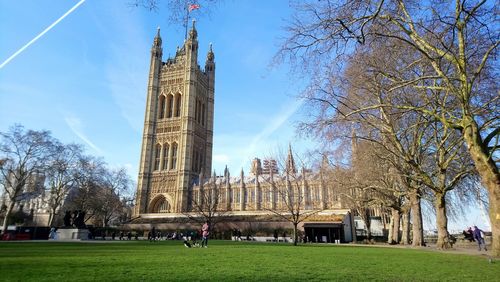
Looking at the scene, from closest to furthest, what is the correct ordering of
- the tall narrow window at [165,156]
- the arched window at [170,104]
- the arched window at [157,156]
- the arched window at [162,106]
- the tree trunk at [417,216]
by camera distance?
1. the tree trunk at [417,216]
2. the tall narrow window at [165,156]
3. the arched window at [157,156]
4. the arched window at [170,104]
5. the arched window at [162,106]

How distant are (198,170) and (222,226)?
1057 inches

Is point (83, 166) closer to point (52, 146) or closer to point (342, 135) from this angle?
A: point (52, 146)

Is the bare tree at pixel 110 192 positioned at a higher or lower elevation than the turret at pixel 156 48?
lower

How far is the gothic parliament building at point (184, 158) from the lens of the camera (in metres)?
61.4

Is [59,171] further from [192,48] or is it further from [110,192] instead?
[192,48]

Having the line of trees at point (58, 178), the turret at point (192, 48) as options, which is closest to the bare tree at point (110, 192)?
the line of trees at point (58, 178)

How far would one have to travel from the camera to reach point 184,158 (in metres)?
69.5

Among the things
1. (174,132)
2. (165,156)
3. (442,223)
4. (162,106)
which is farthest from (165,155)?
(442,223)

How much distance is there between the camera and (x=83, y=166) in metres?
45.3

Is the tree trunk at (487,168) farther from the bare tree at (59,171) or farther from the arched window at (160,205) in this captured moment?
the arched window at (160,205)

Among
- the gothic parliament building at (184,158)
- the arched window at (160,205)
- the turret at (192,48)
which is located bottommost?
the arched window at (160,205)

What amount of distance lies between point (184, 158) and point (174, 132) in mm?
7003

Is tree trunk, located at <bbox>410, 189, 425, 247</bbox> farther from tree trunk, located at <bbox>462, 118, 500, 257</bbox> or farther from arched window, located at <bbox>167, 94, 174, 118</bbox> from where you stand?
arched window, located at <bbox>167, 94, 174, 118</bbox>

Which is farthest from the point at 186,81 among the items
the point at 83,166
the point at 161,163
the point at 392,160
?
the point at 392,160
